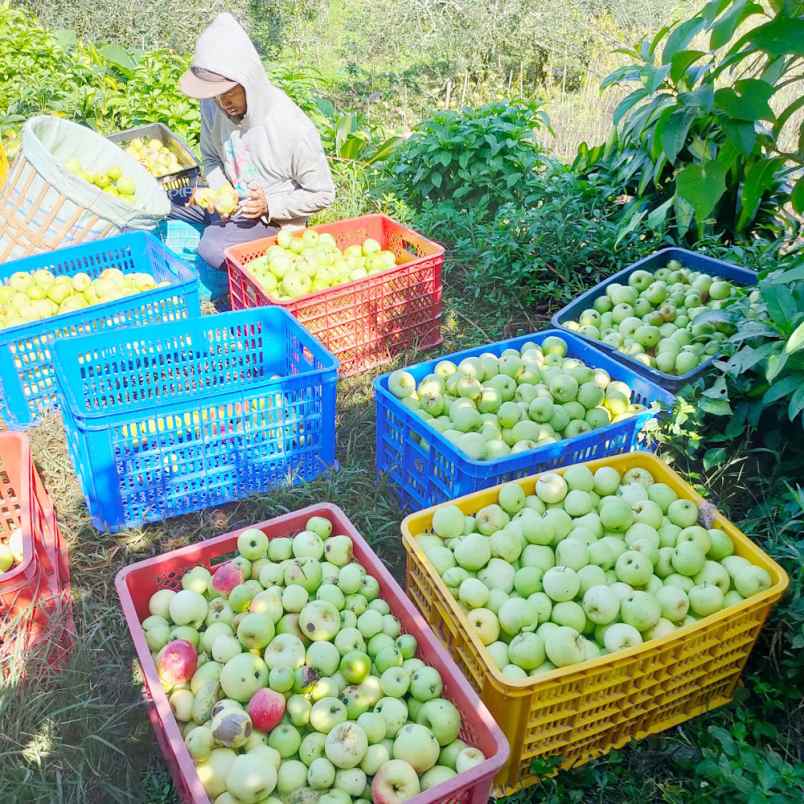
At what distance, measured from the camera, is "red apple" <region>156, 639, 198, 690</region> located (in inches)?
79.6

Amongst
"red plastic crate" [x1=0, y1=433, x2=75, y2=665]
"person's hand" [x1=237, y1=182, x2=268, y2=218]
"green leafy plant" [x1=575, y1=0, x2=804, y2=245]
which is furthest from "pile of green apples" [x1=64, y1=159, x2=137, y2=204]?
"green leafy plant" [x1=575, y1=0, x2=804, y2=245]

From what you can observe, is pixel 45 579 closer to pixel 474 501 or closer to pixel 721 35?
pixel 474 501

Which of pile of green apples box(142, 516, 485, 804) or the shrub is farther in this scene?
the shrub

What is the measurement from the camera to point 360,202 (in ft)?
18.7

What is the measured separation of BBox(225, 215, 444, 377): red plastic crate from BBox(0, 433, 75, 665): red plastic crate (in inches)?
52.8

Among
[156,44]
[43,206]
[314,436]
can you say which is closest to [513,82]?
[156,44]

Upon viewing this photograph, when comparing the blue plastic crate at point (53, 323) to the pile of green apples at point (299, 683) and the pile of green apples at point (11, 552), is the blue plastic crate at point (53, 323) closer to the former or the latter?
the pile of green apples at point (11, 552)

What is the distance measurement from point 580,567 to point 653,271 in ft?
8.08

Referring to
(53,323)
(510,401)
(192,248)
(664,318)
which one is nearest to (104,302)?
(53,323)

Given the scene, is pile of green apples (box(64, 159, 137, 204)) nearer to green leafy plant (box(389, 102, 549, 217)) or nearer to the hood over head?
the hood over head

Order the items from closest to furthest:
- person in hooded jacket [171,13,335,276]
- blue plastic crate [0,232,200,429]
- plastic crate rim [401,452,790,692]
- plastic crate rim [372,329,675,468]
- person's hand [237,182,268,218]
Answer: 1. plastic crate rim [401,452,790,692]
2. plastic crate rim [372,329,675,468]
3. blue plastic crate [0,232,200,429]
4. person in hooded jacket [171,13,335,276]
5. person's hand [237,182,268,218]

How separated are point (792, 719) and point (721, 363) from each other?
1.33 m

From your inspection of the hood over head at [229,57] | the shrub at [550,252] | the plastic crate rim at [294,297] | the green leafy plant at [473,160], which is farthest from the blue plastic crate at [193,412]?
the green leafy plant at [473,160]

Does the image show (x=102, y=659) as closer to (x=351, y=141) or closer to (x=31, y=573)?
(x=31, y=573)
